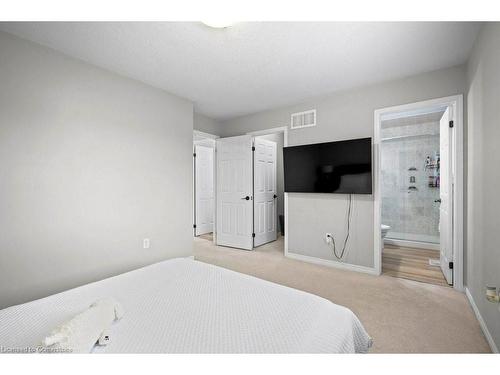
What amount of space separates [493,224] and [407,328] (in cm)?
101

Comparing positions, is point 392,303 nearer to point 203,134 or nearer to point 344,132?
point 344,132

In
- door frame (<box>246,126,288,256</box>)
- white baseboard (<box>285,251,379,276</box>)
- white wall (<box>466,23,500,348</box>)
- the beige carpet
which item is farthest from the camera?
door frame (<box>246,126,288,256</box>)

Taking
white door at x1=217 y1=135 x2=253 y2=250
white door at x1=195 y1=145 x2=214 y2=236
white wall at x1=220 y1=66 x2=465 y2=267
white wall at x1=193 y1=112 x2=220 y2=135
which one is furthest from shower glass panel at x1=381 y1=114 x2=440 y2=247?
white door at x1=195 y1=145 x2=214 y2=236

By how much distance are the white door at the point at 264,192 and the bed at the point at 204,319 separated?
2.94 meters

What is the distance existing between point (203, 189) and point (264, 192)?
1.84 m

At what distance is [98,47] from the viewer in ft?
7.04

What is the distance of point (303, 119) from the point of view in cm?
357

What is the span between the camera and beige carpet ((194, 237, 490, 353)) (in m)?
1.66

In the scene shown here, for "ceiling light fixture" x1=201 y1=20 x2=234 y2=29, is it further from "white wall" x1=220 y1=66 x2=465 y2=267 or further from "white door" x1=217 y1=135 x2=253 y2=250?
"white door" x1=217 y1=135 x2=253 y2=250

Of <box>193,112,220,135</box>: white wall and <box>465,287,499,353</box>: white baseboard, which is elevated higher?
<box>193,112,220,135</box>: white wall

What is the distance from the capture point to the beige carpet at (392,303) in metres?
1.66

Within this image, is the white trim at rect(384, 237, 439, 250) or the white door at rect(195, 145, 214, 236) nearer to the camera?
the white trim at rect(384, 237, 439, 250)

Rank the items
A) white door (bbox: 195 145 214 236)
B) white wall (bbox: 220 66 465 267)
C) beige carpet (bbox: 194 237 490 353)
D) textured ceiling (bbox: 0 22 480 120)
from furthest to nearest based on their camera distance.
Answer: white door (bbox: 195 145 214 236) → white wall (bbox: 220 66 465 267) → textured ceiling (bbox: 0 22 480 120) → beige carpet (bbox: 194 237 490 353)

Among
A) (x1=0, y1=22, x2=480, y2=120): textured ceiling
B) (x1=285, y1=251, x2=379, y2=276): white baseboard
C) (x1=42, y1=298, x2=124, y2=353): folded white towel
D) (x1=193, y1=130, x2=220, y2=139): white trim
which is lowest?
(x1=285, y1=251, x2=379, y2=276): white baseboard
